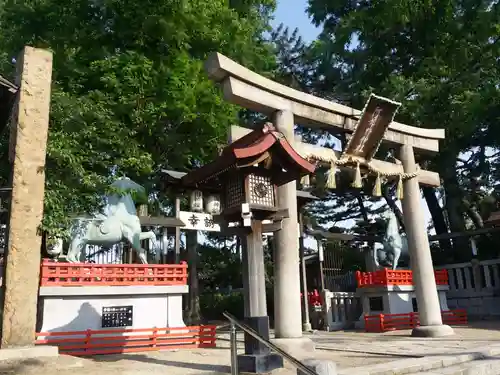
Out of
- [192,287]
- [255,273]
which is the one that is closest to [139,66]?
[192,287]

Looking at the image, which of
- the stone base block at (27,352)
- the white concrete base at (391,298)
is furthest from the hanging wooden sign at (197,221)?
the white concrete base at (391,298)

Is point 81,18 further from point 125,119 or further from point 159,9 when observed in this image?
point 125,119

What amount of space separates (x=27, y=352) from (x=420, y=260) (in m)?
9.44

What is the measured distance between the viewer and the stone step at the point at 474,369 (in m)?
A: 6.63

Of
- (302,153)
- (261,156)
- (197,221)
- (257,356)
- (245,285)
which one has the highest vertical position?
(302,153)

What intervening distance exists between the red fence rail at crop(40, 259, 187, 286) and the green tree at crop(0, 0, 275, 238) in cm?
156

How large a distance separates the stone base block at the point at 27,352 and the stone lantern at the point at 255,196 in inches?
128

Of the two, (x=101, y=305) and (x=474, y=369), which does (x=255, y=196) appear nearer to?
(x=474, y=369)

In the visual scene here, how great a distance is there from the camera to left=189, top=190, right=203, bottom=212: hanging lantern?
1216 centimetres

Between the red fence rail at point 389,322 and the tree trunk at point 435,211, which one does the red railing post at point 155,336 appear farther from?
the tree trunk at point 435,211

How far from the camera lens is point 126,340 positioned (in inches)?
393

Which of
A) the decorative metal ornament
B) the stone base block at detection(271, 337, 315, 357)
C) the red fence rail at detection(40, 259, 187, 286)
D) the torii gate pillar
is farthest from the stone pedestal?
the red fence rail at detection(40, 259, 187, 286)

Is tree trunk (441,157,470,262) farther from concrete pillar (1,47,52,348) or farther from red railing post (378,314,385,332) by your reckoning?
concrete pillar (1,47,52,348)

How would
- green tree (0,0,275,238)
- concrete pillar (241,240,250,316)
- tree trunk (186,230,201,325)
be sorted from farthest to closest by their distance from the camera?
tree trunk (186,230,201,325) → green tree (0,0,275,238) → concrete pillar (241,240,250,316)
